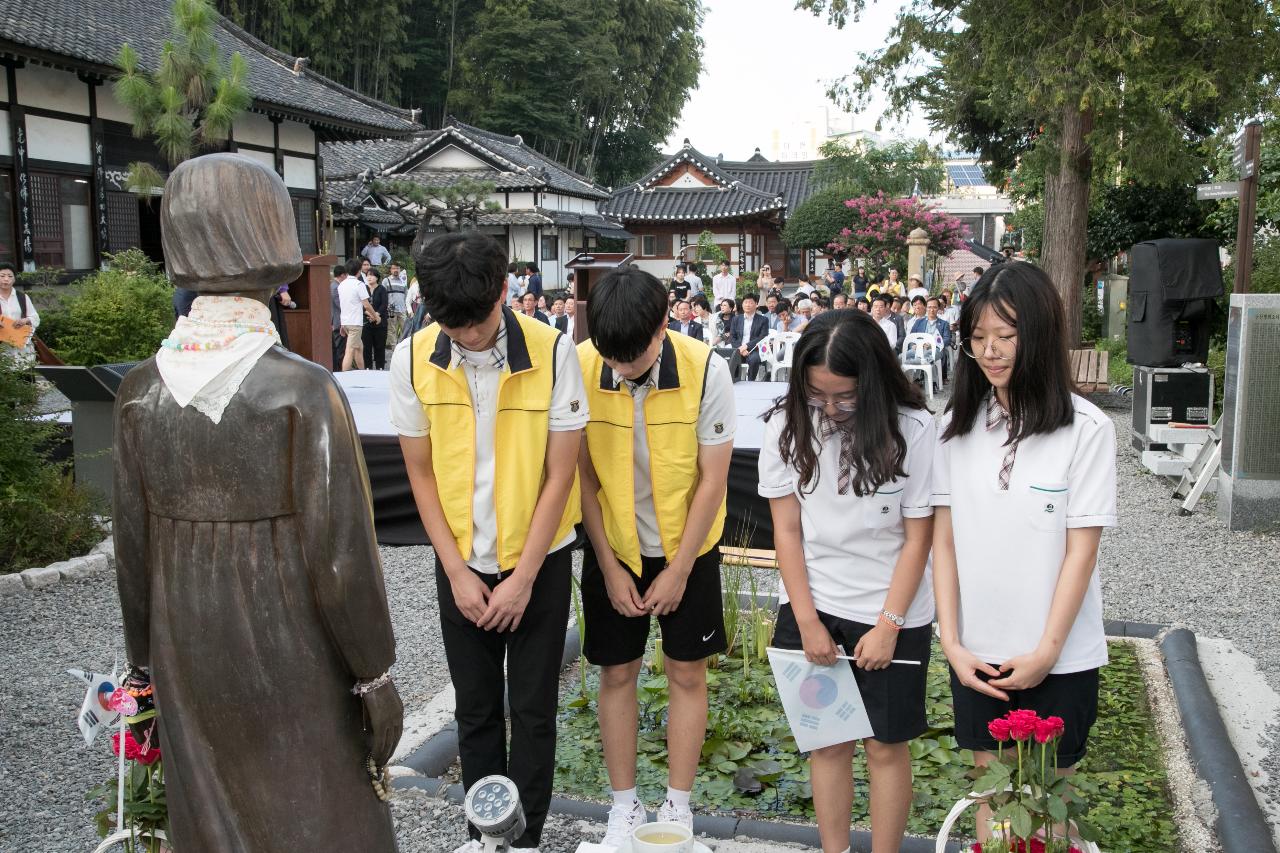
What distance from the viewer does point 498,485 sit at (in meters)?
2.56

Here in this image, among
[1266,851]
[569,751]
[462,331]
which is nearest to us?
[462,331]

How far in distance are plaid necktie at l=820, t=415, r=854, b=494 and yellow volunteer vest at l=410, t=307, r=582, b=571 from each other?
25.5 inches

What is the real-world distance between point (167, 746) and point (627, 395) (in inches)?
52.2

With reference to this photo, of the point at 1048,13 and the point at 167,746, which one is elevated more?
the point at 1048,13

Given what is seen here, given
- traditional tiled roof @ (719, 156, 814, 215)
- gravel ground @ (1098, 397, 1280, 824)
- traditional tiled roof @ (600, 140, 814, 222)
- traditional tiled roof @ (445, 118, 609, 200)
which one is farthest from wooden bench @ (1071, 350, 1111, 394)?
traditional tiled roof @ (719, 156, 814, 215)

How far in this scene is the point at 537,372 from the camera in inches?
101

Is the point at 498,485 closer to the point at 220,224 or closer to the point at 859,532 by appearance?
the point at 859,532

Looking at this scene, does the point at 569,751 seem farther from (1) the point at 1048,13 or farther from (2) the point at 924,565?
(1) the point at 1048,13

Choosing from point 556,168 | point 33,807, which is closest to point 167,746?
point 33,807

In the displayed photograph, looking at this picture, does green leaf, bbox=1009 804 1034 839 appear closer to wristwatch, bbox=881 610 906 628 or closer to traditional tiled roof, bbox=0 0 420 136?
wristwatch, bbox=881 610 906 628

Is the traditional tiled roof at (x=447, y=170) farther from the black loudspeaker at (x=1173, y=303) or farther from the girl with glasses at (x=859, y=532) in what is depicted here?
the girl with glasses at (x=859, y=532)

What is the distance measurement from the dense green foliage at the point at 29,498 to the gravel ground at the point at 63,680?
364 millimetres

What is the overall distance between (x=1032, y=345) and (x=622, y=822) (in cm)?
159

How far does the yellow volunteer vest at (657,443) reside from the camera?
2.77 m
